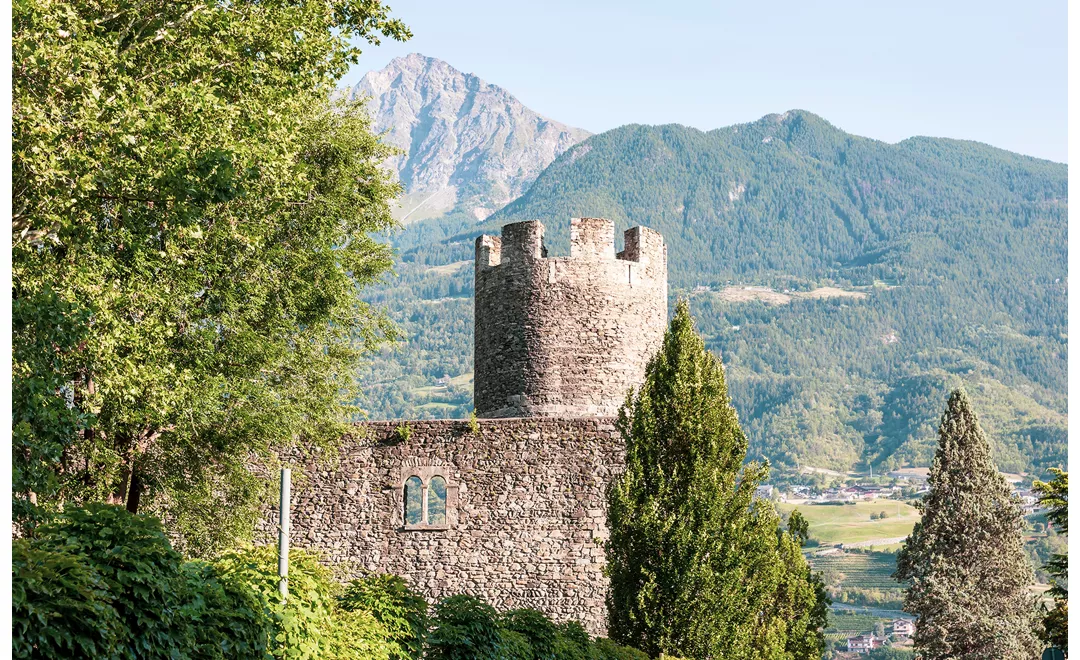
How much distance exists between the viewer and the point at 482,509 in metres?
24.9

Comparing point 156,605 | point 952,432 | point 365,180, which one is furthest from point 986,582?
point 156,605

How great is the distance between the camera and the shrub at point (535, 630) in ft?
56.8

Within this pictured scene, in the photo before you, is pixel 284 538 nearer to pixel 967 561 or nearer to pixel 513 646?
pixel 513 646

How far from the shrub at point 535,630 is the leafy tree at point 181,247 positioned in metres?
4.57

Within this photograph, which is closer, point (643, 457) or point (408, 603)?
point (408, 603)

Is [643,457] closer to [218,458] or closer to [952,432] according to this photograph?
[218,458]

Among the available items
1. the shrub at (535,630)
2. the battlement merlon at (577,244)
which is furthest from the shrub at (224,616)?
the battlement merlon at (577,244)

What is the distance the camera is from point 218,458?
2008 cm

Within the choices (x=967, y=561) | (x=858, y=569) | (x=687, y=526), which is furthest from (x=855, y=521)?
(x=687, y=526)

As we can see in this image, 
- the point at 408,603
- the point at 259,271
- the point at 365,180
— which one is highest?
the point at 365,180

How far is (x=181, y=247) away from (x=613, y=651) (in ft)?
28.2

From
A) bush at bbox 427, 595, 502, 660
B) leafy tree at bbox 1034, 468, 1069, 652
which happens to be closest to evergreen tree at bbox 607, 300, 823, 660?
leafy tree at bbox 1034, 468, 1069, 652

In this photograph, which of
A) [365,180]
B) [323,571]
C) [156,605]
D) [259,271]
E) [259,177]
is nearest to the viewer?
[156,605]

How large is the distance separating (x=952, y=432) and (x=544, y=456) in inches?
739
